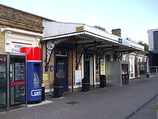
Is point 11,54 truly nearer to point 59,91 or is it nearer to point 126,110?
point 59,91

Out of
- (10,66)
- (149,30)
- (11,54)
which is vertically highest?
(149,30)

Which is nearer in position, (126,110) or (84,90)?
(126,110)

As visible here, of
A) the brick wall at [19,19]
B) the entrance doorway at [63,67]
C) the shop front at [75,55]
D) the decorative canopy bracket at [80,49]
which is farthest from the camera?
the decorative canopy bracket at [80,49]

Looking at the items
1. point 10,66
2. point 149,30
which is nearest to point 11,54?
point 10,66

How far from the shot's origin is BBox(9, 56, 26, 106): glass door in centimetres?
740

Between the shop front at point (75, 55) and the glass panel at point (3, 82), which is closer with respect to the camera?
the glass panel at point (3, 82)

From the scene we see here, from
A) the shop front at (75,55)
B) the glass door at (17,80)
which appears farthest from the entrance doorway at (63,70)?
the glass door at (17,80)

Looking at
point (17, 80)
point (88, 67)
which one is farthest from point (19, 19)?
point (88, 67)

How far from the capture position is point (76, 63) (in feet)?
40.9

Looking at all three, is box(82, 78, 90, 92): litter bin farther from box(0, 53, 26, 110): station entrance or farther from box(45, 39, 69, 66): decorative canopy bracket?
box(0, 53, 26, 110): station entrance

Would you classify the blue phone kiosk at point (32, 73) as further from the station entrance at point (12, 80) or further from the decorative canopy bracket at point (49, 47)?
the decorative canopy bracket at point (49, 47)

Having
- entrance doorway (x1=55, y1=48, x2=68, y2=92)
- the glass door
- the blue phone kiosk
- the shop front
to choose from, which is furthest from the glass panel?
entrance doorway (x1=55, y1=48, x2=68, y2=92)

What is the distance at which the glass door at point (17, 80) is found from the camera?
291 inches

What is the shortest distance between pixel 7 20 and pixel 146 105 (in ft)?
25.7
